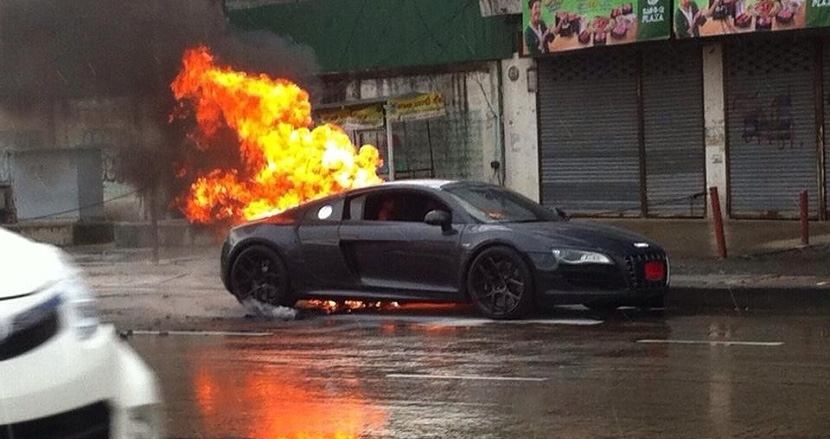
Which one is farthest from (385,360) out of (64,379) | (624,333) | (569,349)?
(64,379)

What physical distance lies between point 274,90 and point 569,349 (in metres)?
9.92

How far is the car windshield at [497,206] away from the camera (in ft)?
42.6

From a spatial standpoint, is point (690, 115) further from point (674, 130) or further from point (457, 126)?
point (457, 126)

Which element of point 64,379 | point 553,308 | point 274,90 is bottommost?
point 553,308

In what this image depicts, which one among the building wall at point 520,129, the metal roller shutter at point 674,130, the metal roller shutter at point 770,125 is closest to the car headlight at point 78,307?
the metal roller shutter at point 770,125

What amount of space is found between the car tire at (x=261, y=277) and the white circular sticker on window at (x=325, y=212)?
581mm

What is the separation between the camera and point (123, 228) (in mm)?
23469

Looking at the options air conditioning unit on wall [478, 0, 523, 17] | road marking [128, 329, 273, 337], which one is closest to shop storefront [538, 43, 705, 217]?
air conditioning unit on wall [478, 0, 523, 17]

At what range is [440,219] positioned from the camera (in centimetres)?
1275

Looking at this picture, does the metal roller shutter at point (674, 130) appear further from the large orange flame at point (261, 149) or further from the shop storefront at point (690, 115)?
the large orange flame at point (261, 149)

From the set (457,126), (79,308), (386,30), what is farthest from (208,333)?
(386,30)

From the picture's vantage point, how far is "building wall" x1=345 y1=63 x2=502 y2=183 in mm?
23844

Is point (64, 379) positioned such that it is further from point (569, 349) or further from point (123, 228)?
point (123, 228)

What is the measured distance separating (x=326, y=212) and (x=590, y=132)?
10.0 metres
